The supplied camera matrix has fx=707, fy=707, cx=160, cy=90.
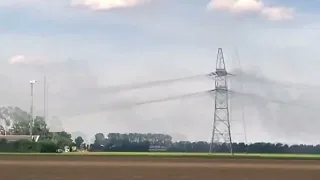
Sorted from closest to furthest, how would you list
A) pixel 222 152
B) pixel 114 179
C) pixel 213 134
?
pixel 114 179 < pixel 213 134 < pixel 222 152

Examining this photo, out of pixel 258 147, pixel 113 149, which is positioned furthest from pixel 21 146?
pixel 258 147

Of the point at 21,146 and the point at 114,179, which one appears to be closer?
the point at 114,179

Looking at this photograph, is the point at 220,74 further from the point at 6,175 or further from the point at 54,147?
the point at 6,175

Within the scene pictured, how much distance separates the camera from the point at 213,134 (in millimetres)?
116500

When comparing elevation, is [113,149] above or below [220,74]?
below

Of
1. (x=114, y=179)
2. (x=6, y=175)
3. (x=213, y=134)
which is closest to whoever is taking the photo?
(x=114, y=179)

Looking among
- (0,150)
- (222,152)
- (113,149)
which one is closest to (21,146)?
(0,150)

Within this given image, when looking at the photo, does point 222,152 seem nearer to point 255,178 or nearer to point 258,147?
point 258,147

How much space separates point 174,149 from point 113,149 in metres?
14.3

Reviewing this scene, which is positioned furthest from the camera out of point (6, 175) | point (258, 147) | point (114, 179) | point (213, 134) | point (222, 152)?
point (258, 147)

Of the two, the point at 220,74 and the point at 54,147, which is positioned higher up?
the point at 220,74

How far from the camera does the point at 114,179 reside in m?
47.3

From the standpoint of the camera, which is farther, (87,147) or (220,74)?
(87,147)

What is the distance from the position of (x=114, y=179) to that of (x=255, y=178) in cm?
1170
